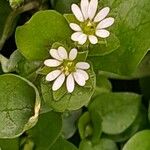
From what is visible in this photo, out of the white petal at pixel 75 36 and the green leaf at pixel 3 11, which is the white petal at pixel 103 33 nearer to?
the white petal at pixel 75 36

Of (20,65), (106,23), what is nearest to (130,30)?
(106,23)

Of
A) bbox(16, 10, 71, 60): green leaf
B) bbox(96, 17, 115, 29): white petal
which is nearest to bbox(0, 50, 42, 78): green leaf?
bbox(16, 10, 71, 60): green leaf

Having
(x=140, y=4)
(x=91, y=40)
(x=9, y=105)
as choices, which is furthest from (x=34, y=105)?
(x=140, y=4)

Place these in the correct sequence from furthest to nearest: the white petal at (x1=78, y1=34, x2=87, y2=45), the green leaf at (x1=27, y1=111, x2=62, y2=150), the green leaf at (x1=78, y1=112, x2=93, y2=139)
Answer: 1. the green leaf at (x1=78, y1=112, x2=93, y2=139)
2. the green leaf at (x1=27, y1=111, x2=62, y2=150)
3. the white petal at (x1=78, y1=34, x2=87, y2=45)

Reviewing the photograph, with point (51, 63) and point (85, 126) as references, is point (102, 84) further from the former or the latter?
point (51, 63)

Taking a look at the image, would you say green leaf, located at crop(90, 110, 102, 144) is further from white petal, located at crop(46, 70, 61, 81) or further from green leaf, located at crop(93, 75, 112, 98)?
white petal, located at crop(46, 70, 61, 81)
